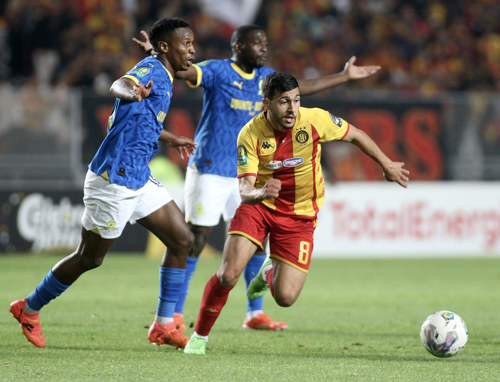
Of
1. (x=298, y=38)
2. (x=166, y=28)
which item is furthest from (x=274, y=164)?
(x=298, y=38)

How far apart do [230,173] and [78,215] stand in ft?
22.8

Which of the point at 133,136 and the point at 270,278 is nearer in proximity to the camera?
the point at 133,136

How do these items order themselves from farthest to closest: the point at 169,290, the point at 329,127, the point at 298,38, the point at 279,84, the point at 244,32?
the point at 298,38 → the point at 244,32 → the point at 169,290 → the point at 329,127 → the point at 279,84

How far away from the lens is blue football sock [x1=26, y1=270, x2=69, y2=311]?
5.82 metres

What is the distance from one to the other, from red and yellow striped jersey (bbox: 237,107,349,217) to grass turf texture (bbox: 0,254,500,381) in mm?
Result: 1077

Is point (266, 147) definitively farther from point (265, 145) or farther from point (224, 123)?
point (224, 123)

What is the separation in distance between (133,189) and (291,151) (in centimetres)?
111

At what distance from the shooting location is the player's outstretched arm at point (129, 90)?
17.3ft

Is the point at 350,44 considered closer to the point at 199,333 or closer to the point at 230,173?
the point at 230,173

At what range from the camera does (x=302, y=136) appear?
587 centimetres

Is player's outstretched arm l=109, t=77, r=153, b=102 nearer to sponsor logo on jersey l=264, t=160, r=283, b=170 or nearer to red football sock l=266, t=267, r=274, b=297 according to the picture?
sponsor logo on jersey l=264, t=160, r=283, b=170

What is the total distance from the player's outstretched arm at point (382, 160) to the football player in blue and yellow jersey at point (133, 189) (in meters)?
1.26

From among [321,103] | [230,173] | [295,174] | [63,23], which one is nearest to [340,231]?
[321,103]

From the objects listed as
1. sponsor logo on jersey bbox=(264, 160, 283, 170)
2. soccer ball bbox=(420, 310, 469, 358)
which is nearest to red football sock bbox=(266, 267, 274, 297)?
sponsor logo on jersey bbox=(264, 160, 283, 170)
